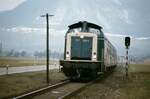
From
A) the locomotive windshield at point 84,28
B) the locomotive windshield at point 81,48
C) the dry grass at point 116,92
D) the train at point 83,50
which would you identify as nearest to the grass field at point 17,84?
the train at point 83,50

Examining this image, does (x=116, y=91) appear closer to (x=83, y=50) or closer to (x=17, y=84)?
(x=17, y=84)

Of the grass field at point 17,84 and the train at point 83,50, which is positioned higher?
the train at point 83,50

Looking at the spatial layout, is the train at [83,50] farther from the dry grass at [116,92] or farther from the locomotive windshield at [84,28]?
the dry grass at [116,92]

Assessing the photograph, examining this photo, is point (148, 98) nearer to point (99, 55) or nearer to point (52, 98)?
point (52, 98)

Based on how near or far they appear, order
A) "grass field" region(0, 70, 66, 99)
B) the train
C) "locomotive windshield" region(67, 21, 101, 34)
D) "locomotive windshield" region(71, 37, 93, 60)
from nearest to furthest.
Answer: "grass field" region(0, 70, 66, 99), the train, "locomotive windshield" region(71, 37, 93, 60), "locomotive windshield" region(67, 21, 101, 34)

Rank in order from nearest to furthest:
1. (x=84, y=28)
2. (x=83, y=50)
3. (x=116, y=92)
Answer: (x=116, y=92) < (x=83, y=50) < (x=84, y=28)

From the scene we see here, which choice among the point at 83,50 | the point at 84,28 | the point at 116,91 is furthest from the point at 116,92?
the point at 84,28

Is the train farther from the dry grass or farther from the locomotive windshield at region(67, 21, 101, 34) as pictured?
the dry grass

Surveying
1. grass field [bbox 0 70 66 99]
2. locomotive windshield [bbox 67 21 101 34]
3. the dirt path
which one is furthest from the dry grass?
locomotive windshield [bbox 67 21 101 34]

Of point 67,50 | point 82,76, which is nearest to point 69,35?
point 67,50

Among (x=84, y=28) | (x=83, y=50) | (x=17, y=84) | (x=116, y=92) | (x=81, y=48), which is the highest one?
(x=84, y=28)

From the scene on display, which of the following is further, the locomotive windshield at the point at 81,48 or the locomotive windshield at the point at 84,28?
the locomotive windshield at the point at 84,28

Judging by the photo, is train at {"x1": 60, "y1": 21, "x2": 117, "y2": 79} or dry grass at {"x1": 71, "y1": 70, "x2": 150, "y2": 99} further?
train at {"x1": 60, "y1": 21, "x2": 117, "y2": 79}

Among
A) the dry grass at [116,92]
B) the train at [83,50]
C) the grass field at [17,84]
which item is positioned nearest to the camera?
the dry grass at [116,92]
